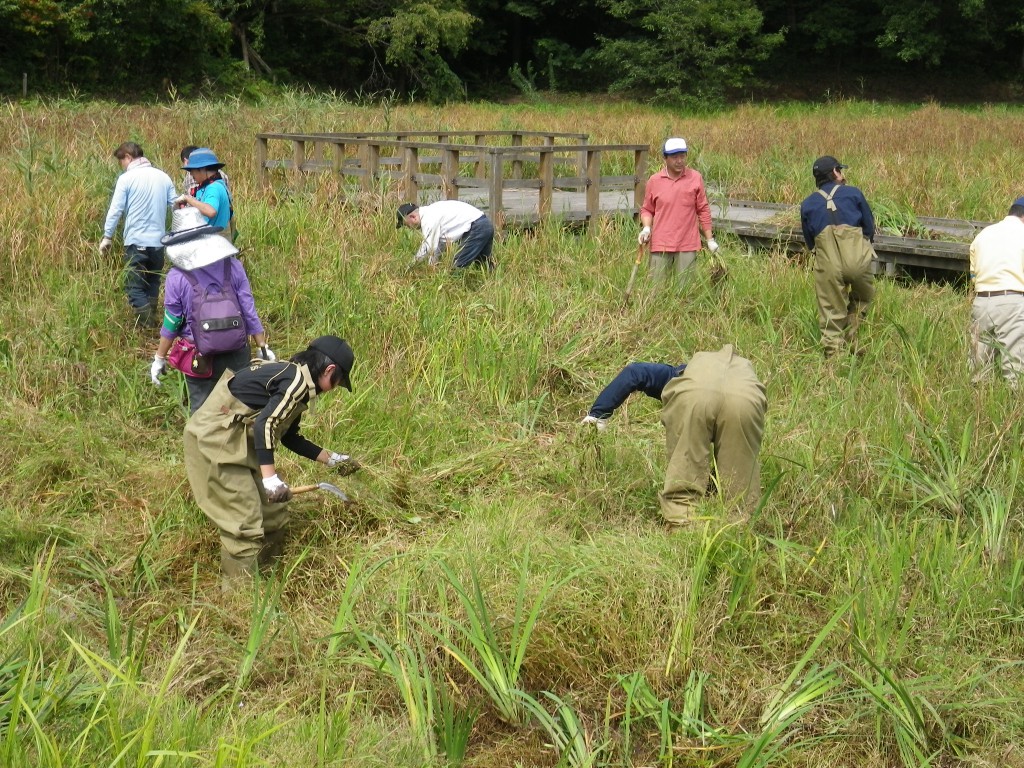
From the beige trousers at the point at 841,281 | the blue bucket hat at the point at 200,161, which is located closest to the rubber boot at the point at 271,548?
the blue bucket hat at the point at 200,161

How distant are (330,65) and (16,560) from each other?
29775 millimetres

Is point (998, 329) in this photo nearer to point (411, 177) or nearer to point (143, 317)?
point (411, 177)

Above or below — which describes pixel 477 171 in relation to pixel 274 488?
above

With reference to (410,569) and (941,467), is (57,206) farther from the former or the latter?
(941,467)

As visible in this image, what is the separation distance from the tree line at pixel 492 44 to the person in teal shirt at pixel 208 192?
17.5 meters

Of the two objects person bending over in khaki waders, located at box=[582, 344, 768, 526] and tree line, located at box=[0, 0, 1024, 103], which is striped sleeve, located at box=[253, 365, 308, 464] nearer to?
person bending over in khaki waders, located at box=[582, 344, 768, 526]

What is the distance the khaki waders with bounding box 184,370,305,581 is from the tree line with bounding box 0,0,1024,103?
2068cm

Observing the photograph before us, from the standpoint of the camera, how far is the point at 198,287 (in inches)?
225

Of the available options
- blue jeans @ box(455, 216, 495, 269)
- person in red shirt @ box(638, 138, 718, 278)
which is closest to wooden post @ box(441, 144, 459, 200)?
blue jeans @ box(455, 216, 495, 269)

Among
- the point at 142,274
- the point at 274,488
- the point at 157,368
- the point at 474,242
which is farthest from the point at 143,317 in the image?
the point at 274,488

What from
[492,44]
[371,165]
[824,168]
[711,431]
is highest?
[492,44]

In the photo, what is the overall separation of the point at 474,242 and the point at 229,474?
3862mm

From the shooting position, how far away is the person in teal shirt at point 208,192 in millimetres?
7266

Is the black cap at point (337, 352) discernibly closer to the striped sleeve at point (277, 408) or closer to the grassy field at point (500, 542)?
the striped sleeve at point (277, 408)
